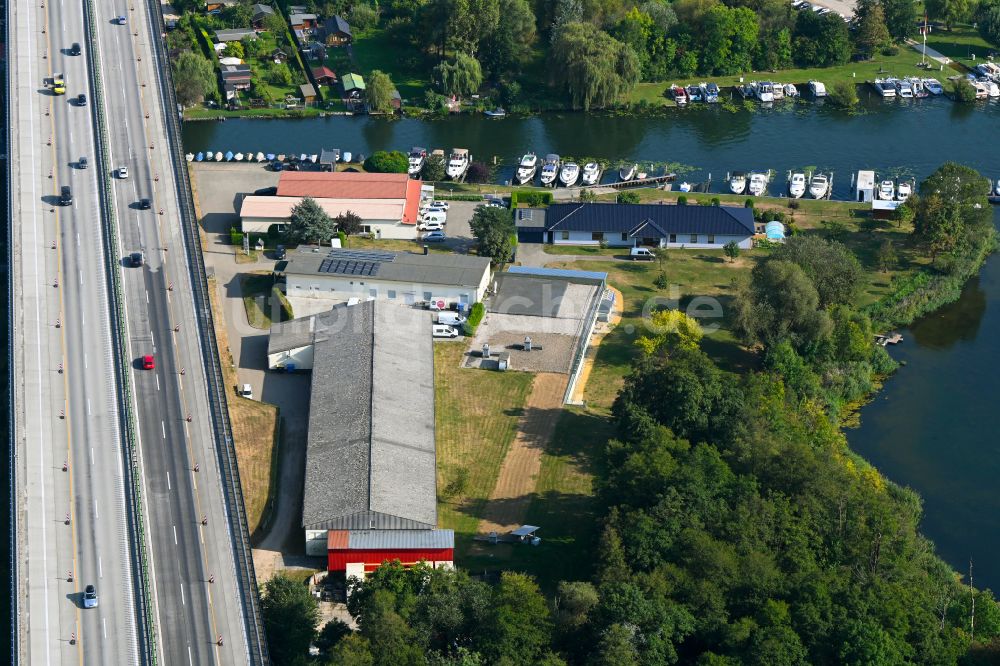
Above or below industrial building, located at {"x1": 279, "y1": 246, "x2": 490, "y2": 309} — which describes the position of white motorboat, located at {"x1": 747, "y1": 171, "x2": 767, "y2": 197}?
above

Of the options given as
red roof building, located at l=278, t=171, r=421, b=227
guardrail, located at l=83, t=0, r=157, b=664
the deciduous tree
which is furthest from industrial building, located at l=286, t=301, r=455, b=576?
red roof building, located at l=278, t=171, r=421, b=227

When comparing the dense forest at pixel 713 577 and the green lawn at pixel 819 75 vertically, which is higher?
the green lawn at pixel 819 75

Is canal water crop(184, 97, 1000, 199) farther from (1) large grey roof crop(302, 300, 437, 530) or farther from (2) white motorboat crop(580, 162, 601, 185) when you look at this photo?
(1) large grey roof crop(302, 300, 437, 530)

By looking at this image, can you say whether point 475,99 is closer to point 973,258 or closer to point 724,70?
point 724,70

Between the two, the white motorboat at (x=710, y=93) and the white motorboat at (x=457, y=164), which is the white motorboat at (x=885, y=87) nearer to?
the white motorboat at (x=710, y=93)

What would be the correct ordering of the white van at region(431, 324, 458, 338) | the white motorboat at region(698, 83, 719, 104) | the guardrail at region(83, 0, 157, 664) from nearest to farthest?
the guardrail at region(83, 0, 157, 664)
the white van at region(431, 324, 458, 338)
the white motorboat at region(698, 83, 719, 104)

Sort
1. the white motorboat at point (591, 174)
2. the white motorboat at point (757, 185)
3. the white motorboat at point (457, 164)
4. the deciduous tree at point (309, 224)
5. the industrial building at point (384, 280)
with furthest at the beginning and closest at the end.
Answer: the white motorboat at point (591, 174), the white motorboat at point (457, 164), the white motorboat at point (757, 185), the deciduous tree at point (309, 224), the industrial building at point (384, 280)

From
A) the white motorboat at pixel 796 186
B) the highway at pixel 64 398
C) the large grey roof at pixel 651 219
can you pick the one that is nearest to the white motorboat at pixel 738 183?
the white motorboat at pixel 796 186

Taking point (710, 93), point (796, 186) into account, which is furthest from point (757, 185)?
point (710, 93)
